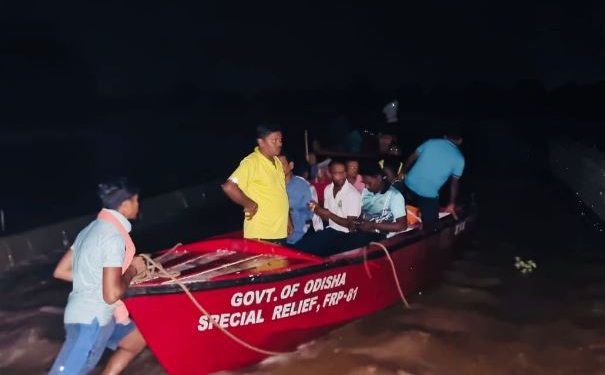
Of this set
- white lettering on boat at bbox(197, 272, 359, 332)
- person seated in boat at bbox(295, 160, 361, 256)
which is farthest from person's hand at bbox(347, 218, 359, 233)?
white lettering on boat at bbox(197, 272, 359, 332)

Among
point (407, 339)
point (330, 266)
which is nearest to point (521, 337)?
point (407, 339)

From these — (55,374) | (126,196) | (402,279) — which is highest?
(126,196)

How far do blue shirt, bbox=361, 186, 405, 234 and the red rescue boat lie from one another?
30 cm

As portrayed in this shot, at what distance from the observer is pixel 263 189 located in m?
5.59

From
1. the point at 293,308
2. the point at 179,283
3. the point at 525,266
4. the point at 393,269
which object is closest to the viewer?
the point at 179,283

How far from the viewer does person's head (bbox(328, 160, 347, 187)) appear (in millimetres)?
6406

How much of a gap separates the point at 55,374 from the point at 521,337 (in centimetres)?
460

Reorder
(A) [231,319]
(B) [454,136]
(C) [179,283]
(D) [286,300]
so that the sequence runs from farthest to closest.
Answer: (B) [454,136]
(D) [286,300]
(A) [231,319]
(C) [179,283]

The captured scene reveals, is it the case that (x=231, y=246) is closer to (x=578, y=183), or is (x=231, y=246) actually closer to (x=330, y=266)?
(x=330, y=266)

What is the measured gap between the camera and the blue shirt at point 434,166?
24.3ft

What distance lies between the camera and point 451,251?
791cm

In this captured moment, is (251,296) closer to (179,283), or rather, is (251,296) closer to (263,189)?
(179,283)

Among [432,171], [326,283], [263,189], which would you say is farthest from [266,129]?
[432,171]

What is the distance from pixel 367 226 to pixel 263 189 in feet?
4.48
